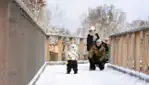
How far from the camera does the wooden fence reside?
8.45m

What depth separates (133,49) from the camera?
9797mm

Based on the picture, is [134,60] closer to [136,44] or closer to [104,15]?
[136,44]

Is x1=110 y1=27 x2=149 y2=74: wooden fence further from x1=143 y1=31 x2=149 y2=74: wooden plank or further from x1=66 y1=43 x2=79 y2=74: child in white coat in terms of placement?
x1=66 y1=43 x2=79 y2=74: child in white coat

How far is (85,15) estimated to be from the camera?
63.5m

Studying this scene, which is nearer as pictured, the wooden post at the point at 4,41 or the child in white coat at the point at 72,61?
the wooden post at the point at 4,41

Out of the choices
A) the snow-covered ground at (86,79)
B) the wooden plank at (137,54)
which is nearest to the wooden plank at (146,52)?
the snow-covered ground at (86,79)

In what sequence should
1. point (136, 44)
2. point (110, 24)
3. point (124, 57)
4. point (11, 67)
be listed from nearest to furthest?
point (11, 67)
point (136, 44)
point (124, 57)
point (110, 24)

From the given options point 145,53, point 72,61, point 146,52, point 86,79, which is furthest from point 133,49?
point 72,61

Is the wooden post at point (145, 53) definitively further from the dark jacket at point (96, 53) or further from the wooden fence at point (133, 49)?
the dark jacket at point (96, 53)

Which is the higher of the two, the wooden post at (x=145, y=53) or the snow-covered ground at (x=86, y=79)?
the wooden post at (x=145, y=53)

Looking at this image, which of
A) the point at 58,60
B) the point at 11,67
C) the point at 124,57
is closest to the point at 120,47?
the point at 124,57

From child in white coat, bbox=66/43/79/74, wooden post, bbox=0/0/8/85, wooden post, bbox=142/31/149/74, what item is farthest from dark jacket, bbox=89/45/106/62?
wooden post, bbox=0/0/8/85

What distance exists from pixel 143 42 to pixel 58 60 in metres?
9.36

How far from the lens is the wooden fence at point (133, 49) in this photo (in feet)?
27.7
